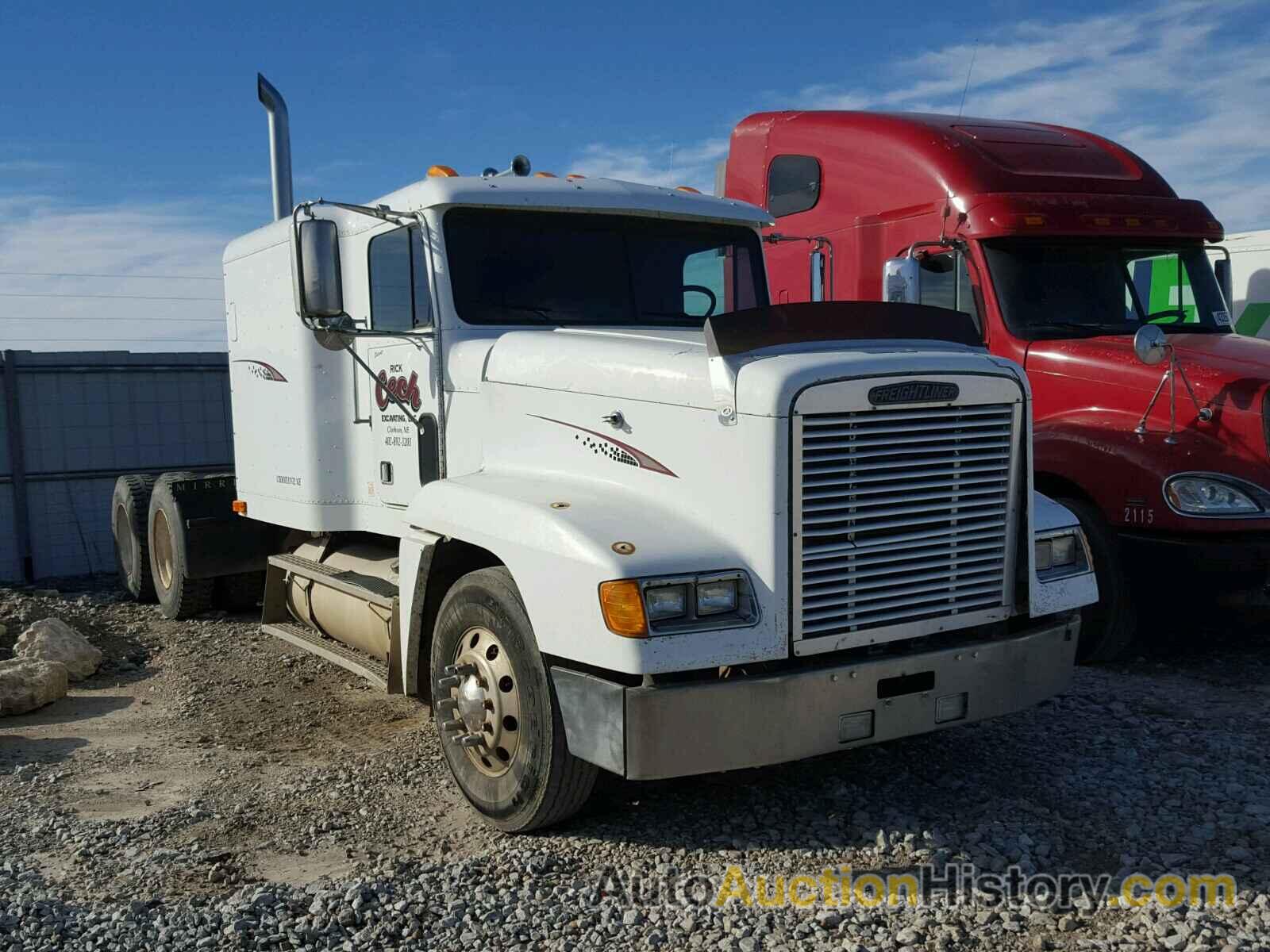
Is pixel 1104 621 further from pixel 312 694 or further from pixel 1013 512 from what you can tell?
pixel 312 694

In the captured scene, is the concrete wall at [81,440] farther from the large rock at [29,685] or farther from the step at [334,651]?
the step at [334,651]

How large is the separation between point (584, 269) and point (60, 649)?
418cm

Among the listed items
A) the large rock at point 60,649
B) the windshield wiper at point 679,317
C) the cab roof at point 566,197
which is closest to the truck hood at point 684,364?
the windshield wiper at point 679,317

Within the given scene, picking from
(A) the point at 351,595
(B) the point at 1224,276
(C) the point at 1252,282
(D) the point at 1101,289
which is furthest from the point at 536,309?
(C) the point at 1252,282

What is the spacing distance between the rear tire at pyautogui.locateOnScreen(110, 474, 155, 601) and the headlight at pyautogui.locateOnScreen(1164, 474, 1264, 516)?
23.6ft

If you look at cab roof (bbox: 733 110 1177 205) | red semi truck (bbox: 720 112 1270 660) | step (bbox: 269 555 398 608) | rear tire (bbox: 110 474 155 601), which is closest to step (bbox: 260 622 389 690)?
step (bbox: 269 555 398 608)

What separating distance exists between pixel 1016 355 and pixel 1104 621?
1.66 metres

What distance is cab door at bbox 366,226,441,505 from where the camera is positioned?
5.38 metres

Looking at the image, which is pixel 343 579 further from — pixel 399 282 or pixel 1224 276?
pixel 1224 276

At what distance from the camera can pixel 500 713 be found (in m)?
4.30

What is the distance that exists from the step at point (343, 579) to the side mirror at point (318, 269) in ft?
4.60

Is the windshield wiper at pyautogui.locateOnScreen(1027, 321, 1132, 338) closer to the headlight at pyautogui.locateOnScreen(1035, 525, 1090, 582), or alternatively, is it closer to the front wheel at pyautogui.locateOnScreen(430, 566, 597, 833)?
the headlight at pyautogui.locateOnScreen(1035, 525, 1090, 582)

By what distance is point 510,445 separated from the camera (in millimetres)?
4941

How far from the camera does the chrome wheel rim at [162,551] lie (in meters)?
8.66
